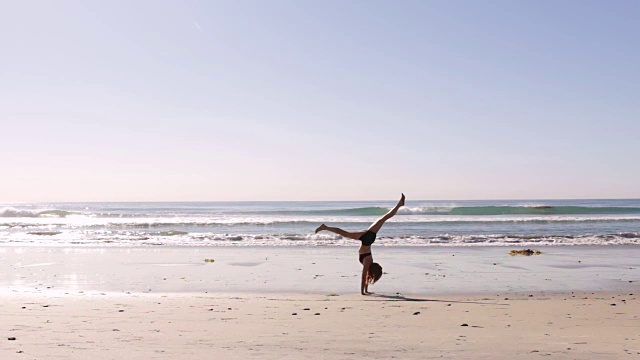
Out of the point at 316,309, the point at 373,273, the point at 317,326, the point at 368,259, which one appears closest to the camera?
the point at 317,326

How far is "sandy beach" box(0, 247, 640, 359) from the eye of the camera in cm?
599

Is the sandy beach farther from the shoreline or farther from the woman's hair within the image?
the woman's hair

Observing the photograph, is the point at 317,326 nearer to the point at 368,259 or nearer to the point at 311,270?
the point at 368,259

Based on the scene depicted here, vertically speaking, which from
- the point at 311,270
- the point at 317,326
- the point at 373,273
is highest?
the point at 373,273

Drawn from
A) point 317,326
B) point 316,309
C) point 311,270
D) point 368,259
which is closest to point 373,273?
point 368,259

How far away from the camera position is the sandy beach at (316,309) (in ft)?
19.7

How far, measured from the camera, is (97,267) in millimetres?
14398

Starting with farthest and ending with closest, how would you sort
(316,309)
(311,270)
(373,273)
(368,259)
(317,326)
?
1. (311,270)
2. (368,259)
3. (373,273)
4. (316,309)
5. (317,326)

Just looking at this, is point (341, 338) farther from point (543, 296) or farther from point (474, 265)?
point (474, 265)

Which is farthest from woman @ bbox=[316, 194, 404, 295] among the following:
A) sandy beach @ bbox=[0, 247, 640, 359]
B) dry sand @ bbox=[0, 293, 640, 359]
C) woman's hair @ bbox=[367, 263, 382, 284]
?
dry sand @ bbox=[0, 293, 640, 359]

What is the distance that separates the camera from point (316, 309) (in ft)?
27.9

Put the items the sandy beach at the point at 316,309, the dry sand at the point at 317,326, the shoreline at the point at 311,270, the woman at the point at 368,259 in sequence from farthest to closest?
the shoreline at the point at 311,270
the woman at the point at 368,259
the sandy beach at the point at 316,309
the dry sand at the point at 317,326

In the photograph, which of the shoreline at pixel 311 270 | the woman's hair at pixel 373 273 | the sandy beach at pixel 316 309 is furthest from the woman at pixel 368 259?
the shoreline at pixel 311 270

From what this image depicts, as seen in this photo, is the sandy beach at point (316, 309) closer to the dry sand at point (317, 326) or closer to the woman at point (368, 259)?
the dry sand at point (317, 326)
